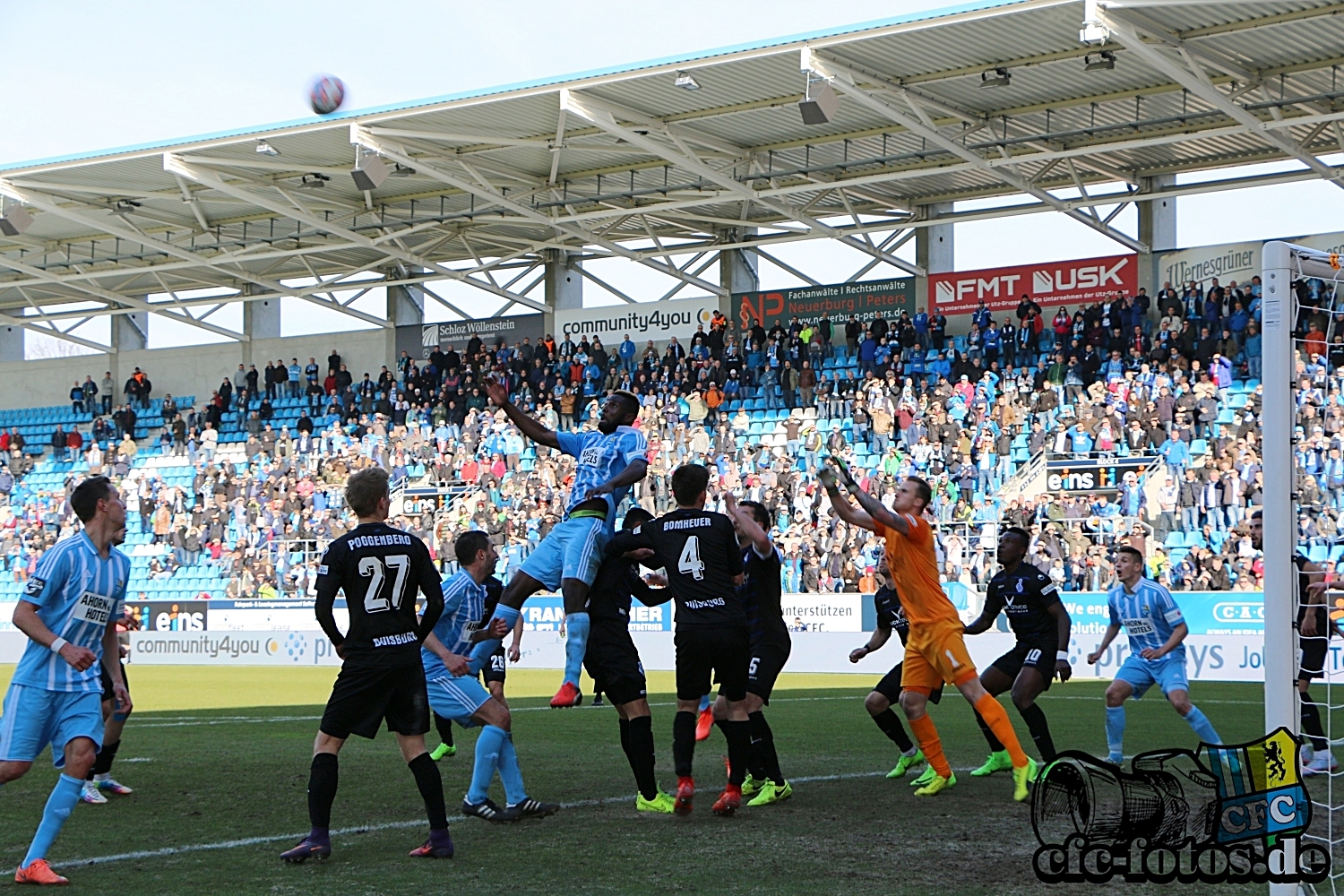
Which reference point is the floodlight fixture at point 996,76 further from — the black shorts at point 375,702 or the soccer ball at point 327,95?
the black shorts at point 375,702

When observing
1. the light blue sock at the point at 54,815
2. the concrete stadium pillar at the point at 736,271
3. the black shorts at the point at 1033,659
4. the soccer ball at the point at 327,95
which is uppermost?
the soccer ball at the point at 327,95

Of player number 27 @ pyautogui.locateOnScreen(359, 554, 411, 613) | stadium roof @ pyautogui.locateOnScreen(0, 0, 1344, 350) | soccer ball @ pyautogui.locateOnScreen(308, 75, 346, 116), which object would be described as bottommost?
player number 27 @ pyautogui.locateOnScreen(359, 554, 411, 613)

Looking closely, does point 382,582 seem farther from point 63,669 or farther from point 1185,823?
point 1185,823

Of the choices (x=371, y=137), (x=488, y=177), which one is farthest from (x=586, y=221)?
(x=371, y=137)

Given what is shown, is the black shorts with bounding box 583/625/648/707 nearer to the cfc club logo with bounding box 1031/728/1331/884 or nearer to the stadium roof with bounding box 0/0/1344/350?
the cfc club logo with bounding box 1031/728/1331/884

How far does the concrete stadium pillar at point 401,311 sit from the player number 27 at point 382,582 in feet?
124

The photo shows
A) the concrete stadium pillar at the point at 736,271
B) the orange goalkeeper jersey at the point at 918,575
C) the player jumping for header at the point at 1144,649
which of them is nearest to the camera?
the orange goalkeeper jersey at the point at 918,575

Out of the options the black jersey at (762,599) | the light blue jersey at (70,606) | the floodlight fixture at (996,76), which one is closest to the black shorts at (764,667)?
the black jersey at (762,599)

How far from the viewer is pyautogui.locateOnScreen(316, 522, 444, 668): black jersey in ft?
25.5

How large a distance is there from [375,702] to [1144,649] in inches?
285

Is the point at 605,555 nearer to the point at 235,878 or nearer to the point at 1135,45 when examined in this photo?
the point at 235,878

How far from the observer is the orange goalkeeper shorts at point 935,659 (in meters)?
9.84

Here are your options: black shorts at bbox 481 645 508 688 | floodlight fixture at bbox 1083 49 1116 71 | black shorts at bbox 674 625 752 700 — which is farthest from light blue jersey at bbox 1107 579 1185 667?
floodlight fixture at bbox 1083 49 1116 71

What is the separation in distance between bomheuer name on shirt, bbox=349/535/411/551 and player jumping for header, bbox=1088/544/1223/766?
665 cm
